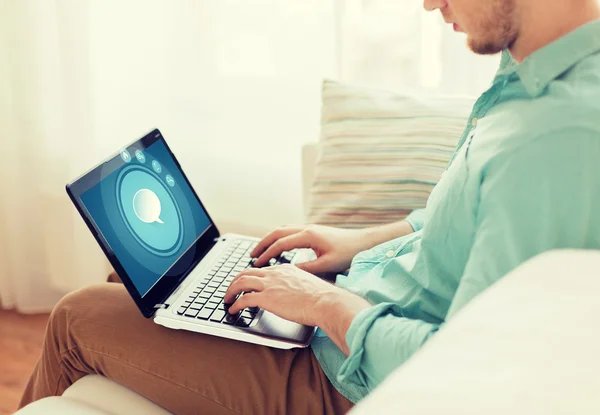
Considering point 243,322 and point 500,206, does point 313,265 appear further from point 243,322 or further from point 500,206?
point 500,206

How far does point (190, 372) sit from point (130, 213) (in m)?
0.28

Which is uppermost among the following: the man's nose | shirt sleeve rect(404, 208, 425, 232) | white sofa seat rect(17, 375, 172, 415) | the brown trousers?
the man's nose

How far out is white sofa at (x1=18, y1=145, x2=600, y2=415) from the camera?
0.39 meters

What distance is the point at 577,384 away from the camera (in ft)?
1.33

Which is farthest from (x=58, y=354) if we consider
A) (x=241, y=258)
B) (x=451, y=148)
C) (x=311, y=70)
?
(x=311, y=70)

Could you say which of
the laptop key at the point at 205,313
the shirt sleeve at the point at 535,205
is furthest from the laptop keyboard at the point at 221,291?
the shirt sleeve at the point at 535,205

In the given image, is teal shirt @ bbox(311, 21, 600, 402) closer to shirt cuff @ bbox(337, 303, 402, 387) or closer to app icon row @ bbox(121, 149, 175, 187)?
shirt cuff @ bbox(337, 303, 402, 387)

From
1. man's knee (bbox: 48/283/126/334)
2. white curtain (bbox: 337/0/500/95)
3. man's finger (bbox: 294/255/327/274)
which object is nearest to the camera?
man's knee (bbox: 48/283/126/334)

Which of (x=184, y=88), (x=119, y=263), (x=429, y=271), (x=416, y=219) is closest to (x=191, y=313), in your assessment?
(x=119, y=263)

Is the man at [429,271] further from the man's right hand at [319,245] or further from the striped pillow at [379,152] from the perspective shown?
the striped pillow at [379,152]

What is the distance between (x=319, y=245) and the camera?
121 cm

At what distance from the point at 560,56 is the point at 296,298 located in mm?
462

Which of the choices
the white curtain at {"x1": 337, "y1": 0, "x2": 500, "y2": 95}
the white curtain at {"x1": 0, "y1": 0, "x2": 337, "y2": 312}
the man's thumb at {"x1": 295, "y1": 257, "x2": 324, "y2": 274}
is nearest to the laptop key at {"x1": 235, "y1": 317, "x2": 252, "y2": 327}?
the man's thumb at {"x1": 295, "y1": 257, "x2": 324, "y2": 274}

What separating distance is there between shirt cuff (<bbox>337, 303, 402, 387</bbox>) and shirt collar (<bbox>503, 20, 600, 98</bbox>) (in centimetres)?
33
